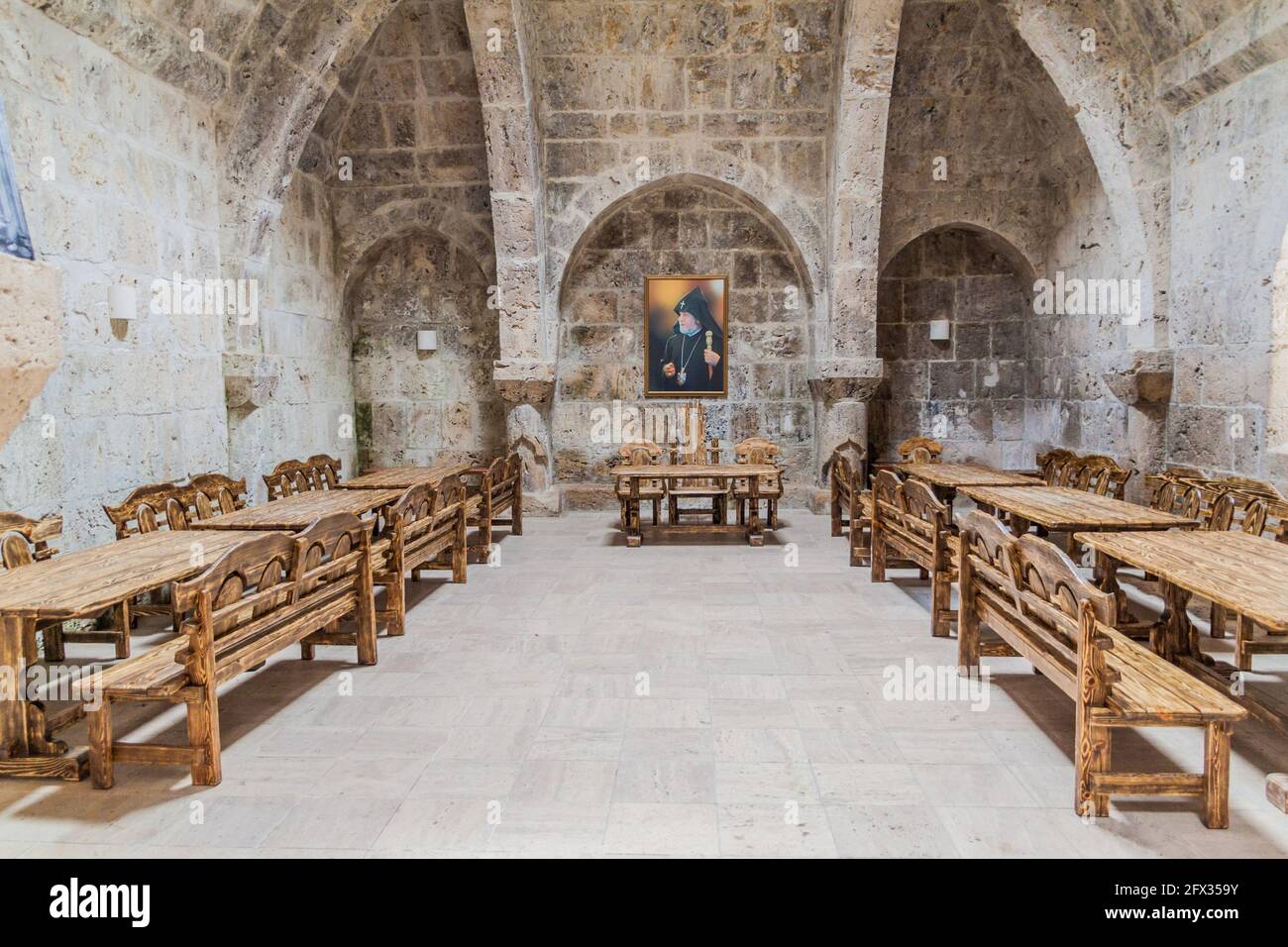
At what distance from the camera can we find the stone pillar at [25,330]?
1915 millimetres

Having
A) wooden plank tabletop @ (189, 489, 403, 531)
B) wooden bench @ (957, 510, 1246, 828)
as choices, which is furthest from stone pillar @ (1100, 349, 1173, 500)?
wooden plank tabletop @ (189, 489, 403, 531)

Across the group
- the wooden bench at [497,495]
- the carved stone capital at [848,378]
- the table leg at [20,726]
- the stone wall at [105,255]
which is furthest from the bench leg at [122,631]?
the carved stone capital at [848,378]

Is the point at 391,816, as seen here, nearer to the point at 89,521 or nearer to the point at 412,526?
the point at 412,526

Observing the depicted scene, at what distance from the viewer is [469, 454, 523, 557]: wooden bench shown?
687 centimetres

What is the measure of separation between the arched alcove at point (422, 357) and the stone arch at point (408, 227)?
0.93 feet

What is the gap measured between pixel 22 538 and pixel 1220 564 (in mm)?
4890

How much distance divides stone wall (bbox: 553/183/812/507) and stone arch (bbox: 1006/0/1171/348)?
3.09 m

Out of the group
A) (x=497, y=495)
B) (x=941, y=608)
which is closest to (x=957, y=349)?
(x=497, y=495)

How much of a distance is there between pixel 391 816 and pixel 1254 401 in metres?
5.68

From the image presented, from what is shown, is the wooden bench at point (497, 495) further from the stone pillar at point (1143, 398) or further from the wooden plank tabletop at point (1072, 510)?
the stone pillar at point (1143, 398)

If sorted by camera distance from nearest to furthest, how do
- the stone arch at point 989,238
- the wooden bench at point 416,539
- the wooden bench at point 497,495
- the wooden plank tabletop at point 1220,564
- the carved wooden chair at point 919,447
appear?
the wooden plank tabletop at point 1220,564 < the wooden bench at point 416,539 < the wooden bench at point 497,495 < the carved wooden chair at point 919,447 < the stone arch at point 989,238

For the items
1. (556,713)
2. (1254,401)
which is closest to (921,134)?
(1254,401)

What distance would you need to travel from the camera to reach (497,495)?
736 cm

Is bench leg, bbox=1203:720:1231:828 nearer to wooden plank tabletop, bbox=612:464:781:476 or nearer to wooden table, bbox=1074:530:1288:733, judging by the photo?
wooden table, bbox=1074:530:1288:733
